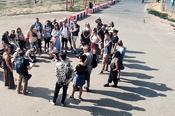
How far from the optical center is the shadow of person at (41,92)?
46.3 ft

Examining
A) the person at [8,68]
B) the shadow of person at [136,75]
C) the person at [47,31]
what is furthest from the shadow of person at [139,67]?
the person at [8,68]

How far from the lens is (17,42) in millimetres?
18672

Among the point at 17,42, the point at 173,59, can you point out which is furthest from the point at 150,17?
the point at 17,42

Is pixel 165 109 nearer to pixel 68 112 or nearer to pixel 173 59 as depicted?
pixel 68 112

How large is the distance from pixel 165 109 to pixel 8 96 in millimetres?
5493

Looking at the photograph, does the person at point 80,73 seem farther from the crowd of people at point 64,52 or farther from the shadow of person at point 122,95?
the shadow of person at point 122,95

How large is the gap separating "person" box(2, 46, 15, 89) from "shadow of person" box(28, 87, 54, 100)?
0.74 m

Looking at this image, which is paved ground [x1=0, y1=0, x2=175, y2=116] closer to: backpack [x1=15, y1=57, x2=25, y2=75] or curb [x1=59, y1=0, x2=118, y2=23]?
backpack [x1=15, y1=57, x2=25, y2=75]

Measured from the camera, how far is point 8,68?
47.1 ft

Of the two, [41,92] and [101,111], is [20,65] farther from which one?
[101,111]

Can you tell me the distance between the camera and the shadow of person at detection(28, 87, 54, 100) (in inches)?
555

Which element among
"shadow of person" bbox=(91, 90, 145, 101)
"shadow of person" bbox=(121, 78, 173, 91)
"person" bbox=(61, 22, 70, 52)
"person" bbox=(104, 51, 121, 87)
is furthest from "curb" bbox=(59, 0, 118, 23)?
"shadow of person" bbox=(91, 90, 145, 101)

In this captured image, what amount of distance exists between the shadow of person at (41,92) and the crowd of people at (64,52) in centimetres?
37

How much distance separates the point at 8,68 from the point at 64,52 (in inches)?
83.0
